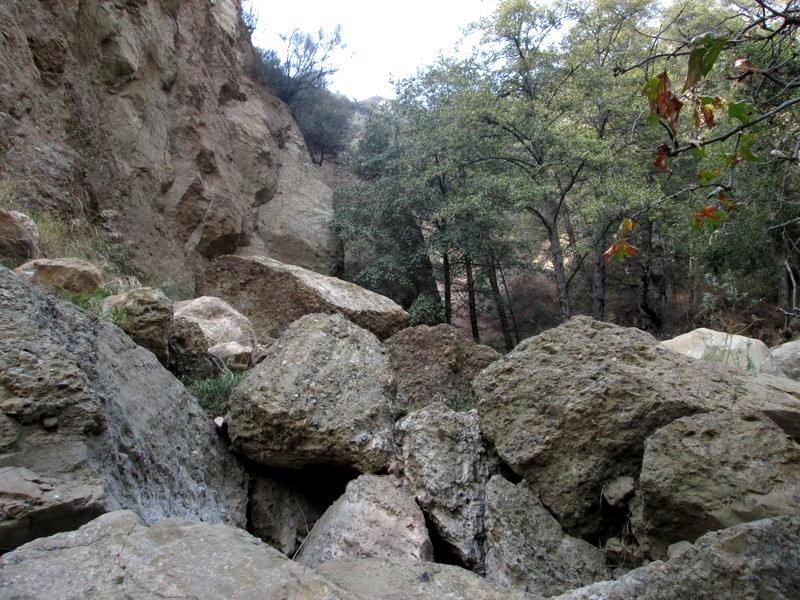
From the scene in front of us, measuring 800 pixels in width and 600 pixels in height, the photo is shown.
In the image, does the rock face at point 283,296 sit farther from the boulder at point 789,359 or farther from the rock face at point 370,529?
the boulder at point 789,359

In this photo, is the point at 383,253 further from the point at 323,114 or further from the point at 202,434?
the point at 202,434

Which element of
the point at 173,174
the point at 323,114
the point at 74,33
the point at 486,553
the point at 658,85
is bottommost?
the point at 486,553

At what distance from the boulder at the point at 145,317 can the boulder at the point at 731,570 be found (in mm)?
3052

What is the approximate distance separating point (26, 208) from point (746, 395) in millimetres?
6284

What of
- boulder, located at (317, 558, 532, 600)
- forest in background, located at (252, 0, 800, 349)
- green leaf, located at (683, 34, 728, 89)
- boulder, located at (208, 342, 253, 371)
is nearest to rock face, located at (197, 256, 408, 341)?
boulder, located at (208, 342, 253, 371)

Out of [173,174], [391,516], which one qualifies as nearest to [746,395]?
[391,516]

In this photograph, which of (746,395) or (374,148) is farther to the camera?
(374,148)

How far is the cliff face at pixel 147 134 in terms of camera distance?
7102mm

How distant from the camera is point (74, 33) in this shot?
8.69 meters

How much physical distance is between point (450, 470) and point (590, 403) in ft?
2.75

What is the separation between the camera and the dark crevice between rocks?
333 centimetres

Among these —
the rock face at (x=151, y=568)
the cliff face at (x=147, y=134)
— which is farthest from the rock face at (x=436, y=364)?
the cliff face at (x=147, y=134)

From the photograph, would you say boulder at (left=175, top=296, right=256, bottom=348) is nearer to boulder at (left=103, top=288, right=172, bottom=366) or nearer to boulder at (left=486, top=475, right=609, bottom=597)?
boulder at (left=103, top=288, right=172, bottom=366)

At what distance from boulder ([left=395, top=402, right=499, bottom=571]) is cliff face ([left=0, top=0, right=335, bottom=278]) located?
15.0 ft
